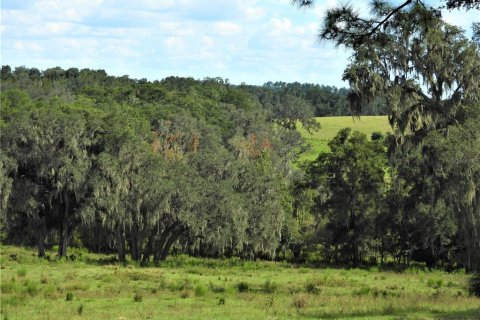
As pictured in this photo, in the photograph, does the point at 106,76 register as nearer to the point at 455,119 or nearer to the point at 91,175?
the point at 91,175

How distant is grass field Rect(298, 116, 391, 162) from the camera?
10094 cm

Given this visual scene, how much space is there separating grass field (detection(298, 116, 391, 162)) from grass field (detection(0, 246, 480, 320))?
6266 centimetres

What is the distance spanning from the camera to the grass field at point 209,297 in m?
17.0

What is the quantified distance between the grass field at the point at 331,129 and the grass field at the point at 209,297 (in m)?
62.7

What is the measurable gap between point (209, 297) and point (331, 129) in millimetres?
98528

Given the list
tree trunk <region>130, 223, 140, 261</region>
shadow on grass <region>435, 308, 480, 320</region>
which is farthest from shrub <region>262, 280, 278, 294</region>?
tree trunk <region>130, 223, 140, 261</region>

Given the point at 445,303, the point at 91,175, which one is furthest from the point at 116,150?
the point at 445,303

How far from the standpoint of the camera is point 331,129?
391ft

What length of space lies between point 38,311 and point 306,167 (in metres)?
35.4

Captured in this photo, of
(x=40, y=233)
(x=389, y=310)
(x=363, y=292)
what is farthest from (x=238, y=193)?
(x=389, y=310)

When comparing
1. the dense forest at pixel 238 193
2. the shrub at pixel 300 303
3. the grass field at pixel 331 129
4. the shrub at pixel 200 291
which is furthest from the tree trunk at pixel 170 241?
the grass field at pixel 331 129

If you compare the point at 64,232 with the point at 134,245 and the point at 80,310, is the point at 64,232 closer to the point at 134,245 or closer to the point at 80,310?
the point at 134,245

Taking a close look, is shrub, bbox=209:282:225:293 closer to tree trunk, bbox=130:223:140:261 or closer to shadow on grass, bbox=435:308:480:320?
shadow on grass, bbox=435:308:480:320

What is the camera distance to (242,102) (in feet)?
350
